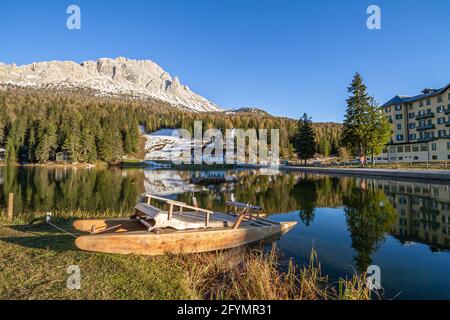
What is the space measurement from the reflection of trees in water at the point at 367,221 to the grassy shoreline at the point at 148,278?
7.94ft

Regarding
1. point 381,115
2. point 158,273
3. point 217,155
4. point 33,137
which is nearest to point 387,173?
point 381,115

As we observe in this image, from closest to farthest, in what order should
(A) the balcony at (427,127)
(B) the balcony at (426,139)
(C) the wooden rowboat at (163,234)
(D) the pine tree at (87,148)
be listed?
(C) the wooden rowboat at (163,234)
(B) the balcony at (426,139)
(A) the balcony at (427,127)
(D) the pine tree at (87,148)

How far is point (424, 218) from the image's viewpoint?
44.1 ft

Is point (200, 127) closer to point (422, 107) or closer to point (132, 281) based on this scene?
point (422, 107)

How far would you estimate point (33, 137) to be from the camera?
97.1 meters

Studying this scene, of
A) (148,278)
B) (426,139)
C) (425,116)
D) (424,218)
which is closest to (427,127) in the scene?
(425,116)

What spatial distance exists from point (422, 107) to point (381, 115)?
76.7ft

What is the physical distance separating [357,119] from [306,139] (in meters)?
18.5

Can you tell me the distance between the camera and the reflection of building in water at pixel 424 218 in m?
10.6

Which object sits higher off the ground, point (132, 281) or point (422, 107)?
point (422, 107)

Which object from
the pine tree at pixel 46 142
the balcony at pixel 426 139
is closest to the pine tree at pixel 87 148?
the pine tree at pixel 46 142

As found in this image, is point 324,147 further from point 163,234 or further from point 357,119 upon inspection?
point 163,234

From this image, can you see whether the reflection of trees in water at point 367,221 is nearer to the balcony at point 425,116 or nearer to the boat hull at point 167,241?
the boat hull at point 167,241

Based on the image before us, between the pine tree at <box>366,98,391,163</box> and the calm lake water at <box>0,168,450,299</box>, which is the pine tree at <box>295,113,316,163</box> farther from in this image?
the calm lake water at <box>0,168,450,299</box>
